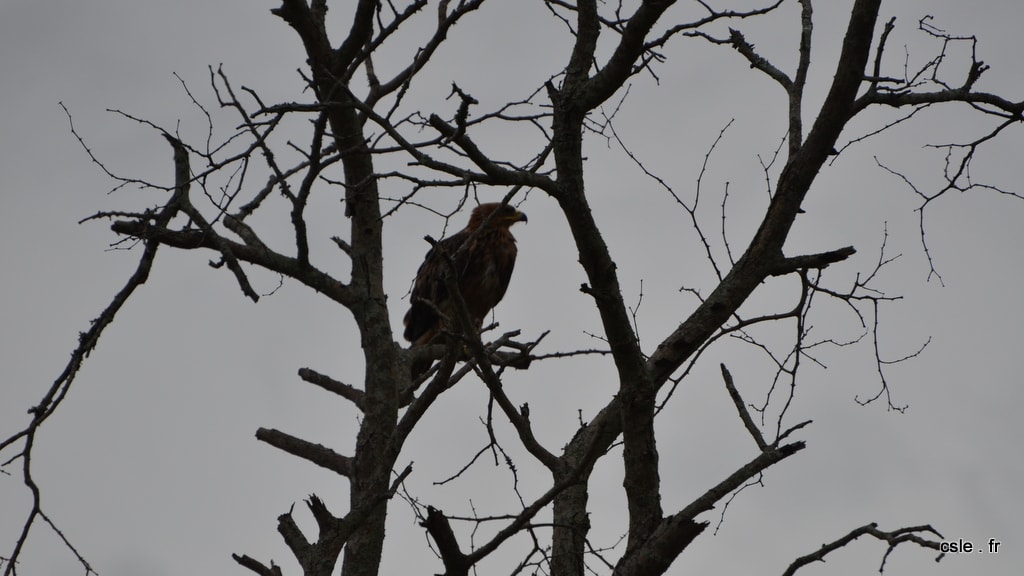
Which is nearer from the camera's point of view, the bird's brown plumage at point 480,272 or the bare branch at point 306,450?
the bare branch at point 306,450

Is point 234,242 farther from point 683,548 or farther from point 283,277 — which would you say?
point 683,548

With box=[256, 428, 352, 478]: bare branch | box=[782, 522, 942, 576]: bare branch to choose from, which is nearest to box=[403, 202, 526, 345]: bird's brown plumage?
box=[256, 428, 352, 478]: bare branch

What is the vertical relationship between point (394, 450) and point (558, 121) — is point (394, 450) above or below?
below

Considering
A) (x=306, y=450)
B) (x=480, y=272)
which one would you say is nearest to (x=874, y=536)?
(x=306, y=450)

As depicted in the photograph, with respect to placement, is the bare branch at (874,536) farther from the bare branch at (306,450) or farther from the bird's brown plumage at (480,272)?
the bird's brown plumage at (480,272)

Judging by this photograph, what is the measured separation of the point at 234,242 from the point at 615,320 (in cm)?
232

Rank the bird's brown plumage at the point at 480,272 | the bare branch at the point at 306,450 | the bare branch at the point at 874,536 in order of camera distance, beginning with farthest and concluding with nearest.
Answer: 1. the bird's brown plumage at the point at 480,272
2. the bare branch at the point at 306,450
3. the bare branch at the point at 874,536

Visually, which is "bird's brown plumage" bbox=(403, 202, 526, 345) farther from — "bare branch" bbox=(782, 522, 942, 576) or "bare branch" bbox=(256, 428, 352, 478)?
"bare branch" bbox=(782, 522, 942, 576)

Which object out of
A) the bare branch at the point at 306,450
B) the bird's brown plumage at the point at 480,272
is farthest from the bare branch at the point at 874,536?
the bird's brown plumage at the point at 480,272

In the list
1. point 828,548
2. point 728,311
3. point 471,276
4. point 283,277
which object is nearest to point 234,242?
point 283,277

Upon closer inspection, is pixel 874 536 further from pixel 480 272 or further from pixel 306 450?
pixel 480 272

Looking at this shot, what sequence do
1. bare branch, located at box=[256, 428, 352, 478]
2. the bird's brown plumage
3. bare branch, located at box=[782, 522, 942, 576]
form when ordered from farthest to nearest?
the bird's brown plumage, bare branch, located at box=[256, 428, 352, 478], bare branch, located at box=[782, 522, 942, 576]

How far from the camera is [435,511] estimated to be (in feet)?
9.07

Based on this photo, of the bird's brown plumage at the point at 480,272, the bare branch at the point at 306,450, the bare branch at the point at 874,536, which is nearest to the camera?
the bare branch at the point at 874,536
